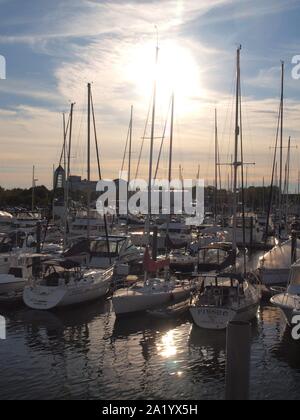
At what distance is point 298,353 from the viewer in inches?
700

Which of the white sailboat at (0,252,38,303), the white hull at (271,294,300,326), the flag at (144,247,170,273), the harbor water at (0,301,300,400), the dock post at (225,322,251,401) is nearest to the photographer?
the dock post at (225,322,251,401)

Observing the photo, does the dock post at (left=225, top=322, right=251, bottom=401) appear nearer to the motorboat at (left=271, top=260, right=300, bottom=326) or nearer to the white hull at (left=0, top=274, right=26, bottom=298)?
the motorboat at (left=271, top=260, right=300, bottom=326)

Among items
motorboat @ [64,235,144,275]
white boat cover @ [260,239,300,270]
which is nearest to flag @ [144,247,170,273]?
motorboat @ [64,235,144,275]

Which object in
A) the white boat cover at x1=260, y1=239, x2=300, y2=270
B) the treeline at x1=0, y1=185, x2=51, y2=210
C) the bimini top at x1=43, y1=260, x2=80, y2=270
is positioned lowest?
the white boat cover at x1=260, y1=239, x2=300, y2=270

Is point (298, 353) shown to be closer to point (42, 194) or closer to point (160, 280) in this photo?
point (160, 280)

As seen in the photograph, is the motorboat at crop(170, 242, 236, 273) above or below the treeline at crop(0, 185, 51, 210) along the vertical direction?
below

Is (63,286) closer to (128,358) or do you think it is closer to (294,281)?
(128,358)

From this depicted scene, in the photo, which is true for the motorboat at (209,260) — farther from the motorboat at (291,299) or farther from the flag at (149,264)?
the motorboat at (291,299)

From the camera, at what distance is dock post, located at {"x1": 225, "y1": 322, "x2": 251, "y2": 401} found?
9.98 meters

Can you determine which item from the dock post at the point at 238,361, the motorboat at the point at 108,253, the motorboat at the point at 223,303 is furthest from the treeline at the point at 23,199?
the dock post at the point at 238,361

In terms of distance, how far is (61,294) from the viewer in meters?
23.5

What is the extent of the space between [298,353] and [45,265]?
12457 millimetres

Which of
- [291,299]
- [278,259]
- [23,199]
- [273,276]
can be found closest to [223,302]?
→ [291,299]
